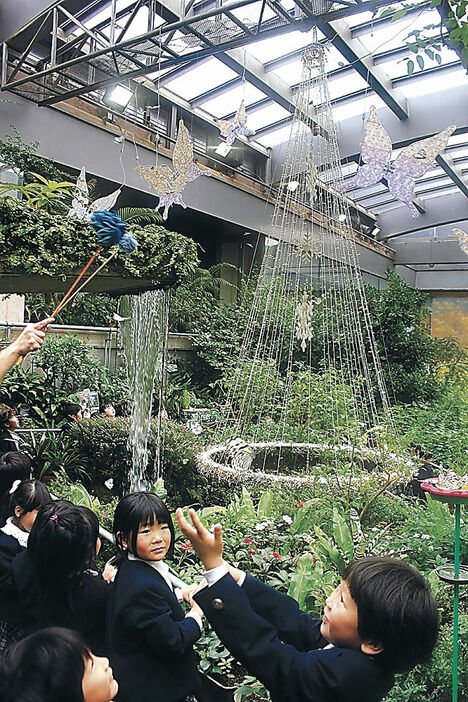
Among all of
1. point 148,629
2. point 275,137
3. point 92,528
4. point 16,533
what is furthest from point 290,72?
point 148,629

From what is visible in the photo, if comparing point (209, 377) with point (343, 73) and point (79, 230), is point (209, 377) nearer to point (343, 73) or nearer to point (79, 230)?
point (343, 73)

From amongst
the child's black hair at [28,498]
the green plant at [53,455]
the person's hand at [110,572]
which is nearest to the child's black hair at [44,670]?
the person's hand at [110,572]

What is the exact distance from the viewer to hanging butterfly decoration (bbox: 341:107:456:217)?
2.84 m

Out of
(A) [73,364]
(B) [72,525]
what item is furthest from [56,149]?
(B) [72,525]

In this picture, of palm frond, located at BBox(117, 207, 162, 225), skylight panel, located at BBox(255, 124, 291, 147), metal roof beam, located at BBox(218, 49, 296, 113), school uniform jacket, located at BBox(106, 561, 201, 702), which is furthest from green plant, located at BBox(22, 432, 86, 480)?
skylight panel, located at BBox(255, 124, 291, 147)

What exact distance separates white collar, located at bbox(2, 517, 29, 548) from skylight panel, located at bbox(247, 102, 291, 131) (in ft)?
27.1

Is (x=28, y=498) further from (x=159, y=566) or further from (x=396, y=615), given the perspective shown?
(x=396, y=615)

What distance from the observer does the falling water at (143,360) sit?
408 centimetres

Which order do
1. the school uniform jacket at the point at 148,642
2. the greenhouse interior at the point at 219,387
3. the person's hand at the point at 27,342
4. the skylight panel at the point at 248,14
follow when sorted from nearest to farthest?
the greenhouse interior at the point at 219,387
the school uniform jacket at the point at 148,642
the person's hand at the point at 27,342
the skylight panel at the point at 248,14

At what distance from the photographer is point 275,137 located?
10.2 metres

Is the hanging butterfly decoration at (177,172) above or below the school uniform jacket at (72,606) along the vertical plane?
above

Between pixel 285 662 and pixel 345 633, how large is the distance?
0.41 ft

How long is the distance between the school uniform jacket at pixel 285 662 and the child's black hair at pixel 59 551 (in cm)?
57

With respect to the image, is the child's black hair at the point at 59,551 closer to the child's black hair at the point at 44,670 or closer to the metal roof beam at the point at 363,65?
the child's black hair at the point at 44,670
